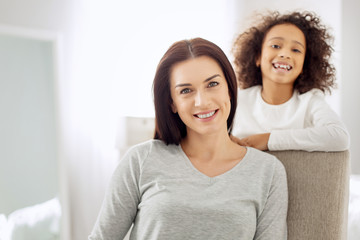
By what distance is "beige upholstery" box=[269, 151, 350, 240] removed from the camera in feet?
4.00

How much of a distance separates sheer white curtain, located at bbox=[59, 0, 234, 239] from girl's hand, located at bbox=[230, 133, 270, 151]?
56.6 inches

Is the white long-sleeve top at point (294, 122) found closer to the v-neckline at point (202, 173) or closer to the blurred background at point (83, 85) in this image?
the v-neckline at point (202, 173)

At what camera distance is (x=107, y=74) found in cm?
294

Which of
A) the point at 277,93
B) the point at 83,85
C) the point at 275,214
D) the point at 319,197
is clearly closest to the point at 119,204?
the point at 275,214

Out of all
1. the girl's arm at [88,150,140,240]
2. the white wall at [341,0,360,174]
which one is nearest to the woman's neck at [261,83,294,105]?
the girl's arm at [88,150,140,240]

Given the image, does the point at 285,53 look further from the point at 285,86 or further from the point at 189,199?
the point at 189,199

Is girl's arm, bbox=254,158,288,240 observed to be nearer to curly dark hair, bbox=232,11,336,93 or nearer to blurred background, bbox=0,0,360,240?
curly dark hair, bbox=232,11,336,93

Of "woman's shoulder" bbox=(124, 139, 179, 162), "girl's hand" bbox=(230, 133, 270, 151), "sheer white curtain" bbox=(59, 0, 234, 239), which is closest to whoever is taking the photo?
"woman's shoulder" bbox=(124, 139, 179, 162)

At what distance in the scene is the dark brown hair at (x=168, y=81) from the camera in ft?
4.01

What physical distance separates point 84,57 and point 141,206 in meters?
1.84

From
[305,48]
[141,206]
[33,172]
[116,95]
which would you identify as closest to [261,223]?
[141,206]

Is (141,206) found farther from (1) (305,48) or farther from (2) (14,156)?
(2) (14,156)

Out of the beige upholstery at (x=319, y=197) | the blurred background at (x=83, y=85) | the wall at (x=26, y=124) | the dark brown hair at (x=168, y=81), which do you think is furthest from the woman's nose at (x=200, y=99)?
the wall at (x=26, y=124)

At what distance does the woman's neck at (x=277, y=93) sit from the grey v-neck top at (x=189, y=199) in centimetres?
32
